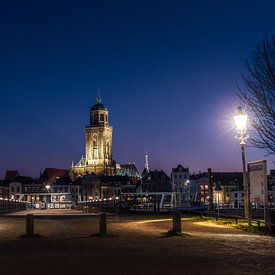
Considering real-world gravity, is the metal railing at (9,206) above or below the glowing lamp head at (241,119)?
below

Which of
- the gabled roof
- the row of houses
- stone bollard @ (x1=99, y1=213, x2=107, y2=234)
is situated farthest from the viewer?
the gabled roof

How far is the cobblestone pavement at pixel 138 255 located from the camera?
42.3 feet

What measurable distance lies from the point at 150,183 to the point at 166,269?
168 meters

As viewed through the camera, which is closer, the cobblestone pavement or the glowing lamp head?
the cobblestone pavement

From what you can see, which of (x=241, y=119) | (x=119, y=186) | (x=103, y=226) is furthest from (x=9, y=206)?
(x=119, y=186)

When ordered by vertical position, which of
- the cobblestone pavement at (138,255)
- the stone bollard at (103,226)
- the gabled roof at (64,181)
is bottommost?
the cobblestone pavement at (138,255)

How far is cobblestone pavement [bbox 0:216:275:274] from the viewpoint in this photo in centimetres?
A: 1289

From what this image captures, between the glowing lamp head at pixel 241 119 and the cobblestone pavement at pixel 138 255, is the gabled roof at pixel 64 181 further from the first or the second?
the cobblestone pavement at pixel 138 255

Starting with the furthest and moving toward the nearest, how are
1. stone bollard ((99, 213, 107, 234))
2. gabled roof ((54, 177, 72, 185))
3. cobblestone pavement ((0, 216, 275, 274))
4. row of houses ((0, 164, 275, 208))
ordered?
gabled roof ((54, 177, 72, 185)), row of houses ((0, 164, 275, 208)), stone bollard ((99, 213, 107, 234)), cobblestone pavement ((0, 216, 275, 274))

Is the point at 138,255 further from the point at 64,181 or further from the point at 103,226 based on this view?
the point at 64,181

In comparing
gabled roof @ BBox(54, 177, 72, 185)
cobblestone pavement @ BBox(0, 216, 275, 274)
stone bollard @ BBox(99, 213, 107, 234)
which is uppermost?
gabled roof @ BBox(54, 177, 72, 185)

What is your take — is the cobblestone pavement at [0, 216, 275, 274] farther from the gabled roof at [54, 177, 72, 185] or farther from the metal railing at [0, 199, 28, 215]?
the gabled roof at [54, 177, 72, 185]

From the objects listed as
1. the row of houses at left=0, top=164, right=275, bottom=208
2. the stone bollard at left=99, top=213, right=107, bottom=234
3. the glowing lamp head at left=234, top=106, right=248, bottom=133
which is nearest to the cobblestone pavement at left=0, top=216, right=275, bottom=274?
the stone bollard at left=99, top=213, right=107, bottom=234

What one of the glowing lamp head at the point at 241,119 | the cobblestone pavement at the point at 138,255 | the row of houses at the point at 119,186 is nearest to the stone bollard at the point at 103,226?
the cobblestone pavement at the point at 138,255
